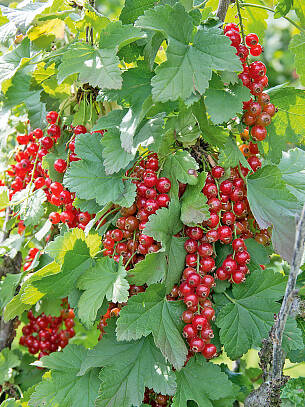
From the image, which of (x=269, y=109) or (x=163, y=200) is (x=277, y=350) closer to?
(x=163, y=200)

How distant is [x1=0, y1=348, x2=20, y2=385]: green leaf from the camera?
1329 millimetres

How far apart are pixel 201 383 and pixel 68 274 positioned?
34 cm

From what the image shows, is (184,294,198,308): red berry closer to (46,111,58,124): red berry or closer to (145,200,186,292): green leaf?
(145,200,186,292): green leaf

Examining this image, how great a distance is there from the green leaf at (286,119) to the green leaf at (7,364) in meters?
0.97

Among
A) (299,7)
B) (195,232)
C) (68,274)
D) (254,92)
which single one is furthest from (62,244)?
(299,7)

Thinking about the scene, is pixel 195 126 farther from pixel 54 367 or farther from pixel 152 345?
pixel 54 367

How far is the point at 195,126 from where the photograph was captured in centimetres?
87

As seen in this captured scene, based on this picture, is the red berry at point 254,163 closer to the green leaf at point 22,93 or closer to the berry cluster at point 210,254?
the berry cluster at point 210,254

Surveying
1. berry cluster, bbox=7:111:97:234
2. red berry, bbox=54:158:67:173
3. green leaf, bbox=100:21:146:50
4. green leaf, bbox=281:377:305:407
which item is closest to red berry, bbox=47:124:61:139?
berry cluster, bbox=7:111:97:234

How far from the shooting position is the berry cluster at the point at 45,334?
1419mm

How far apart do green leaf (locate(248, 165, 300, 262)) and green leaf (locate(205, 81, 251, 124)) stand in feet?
0.48

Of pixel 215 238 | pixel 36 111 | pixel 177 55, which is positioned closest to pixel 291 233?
pixel 215 238

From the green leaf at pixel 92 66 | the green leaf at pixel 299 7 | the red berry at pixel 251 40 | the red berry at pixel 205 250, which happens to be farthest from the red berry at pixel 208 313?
the green leaf at pixel 299 7

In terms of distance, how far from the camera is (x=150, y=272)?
83 centimetres
